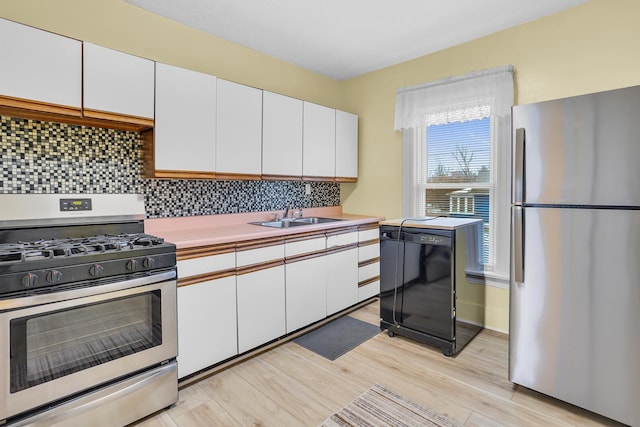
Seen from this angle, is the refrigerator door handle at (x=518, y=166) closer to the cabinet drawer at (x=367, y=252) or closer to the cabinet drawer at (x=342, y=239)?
the cabinet drawer at (x=342, y=239)

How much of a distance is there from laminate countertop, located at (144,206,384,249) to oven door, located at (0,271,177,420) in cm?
36

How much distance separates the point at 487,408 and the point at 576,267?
3.09ft

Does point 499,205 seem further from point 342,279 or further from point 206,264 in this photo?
point 206,264

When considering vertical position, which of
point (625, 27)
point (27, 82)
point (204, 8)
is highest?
point (204, 8)

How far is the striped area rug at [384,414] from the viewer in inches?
71.1

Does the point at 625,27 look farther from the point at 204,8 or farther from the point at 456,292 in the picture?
the point at 204,8

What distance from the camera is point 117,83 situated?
206 cm

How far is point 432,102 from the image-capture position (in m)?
3.25

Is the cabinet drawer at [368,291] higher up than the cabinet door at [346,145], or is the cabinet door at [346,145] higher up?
the cabinet door at [346,145]

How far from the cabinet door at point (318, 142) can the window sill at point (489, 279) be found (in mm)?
1706

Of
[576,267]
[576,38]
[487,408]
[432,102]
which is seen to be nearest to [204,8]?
[432,102]

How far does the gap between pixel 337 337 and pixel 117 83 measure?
8.03ft

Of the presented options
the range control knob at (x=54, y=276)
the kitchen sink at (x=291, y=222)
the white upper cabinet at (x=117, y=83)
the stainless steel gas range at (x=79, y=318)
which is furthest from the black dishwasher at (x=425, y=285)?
the range control knob at (x=54, y=276)

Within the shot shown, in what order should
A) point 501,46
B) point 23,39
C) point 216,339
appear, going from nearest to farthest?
point 23,39
point 216,339
point 501,46
